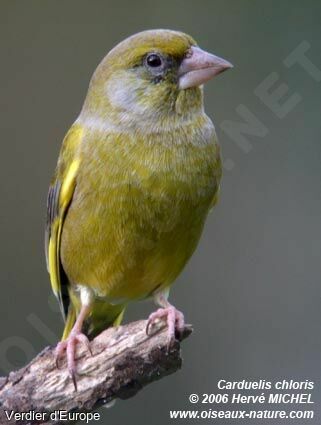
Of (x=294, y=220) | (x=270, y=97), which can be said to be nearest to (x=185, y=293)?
(x=294, y=220)

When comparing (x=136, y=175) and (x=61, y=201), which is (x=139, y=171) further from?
(x=61, y=201)

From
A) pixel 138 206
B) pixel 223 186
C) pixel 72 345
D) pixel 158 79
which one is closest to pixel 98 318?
pixel 72 345

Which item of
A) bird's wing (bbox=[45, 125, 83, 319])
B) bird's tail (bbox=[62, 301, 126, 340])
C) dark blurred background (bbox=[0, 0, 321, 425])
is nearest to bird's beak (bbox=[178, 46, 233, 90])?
bird's wing (bbox=[45, 125, 83, 319])

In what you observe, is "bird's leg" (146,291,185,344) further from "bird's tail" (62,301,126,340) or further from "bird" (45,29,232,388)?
"bird's tail" (62,301,126,340)

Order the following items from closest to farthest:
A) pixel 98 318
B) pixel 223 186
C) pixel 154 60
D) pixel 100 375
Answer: pixel 100 375 → pixel 154 60 → pixel 98 318 → pixel 223 186

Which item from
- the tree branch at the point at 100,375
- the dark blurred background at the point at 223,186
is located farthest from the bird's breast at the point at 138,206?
the dark blurred background at the point at 223,186

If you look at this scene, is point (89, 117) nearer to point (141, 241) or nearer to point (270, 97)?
point (141, 241)
